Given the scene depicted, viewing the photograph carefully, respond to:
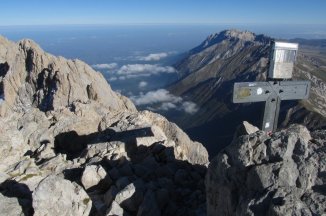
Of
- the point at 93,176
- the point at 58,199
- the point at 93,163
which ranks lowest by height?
the point at 93,163

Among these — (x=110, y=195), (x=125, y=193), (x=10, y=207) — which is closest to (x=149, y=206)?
(x=125, y=193)

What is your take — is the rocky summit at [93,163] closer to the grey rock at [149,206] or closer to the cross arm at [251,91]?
the grey rock at [149,206]

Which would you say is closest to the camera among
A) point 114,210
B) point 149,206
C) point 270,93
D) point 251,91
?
point 251,91

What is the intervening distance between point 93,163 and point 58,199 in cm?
1007

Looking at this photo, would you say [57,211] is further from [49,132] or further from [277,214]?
[49,132]

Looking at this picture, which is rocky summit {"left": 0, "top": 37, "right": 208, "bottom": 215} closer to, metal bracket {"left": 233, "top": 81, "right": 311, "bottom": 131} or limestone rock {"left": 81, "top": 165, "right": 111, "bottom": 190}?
limestone rock {"left": 81, "top": 165, "right": 111, "bottom": 190}

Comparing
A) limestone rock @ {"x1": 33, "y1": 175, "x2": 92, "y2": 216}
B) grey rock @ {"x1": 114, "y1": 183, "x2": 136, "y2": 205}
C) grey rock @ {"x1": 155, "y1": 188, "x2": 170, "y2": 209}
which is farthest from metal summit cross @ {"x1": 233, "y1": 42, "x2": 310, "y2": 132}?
limestone rock @ {"x1": 33, "y1": 175, "x2": 92, "y2": 216}

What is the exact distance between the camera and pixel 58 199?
2025 centimetres

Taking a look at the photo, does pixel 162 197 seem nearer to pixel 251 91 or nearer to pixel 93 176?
pixel 93 176

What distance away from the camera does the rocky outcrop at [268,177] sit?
14.5 meters

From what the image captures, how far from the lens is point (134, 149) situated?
3466cm

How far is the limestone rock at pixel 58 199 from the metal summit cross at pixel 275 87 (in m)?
10.9

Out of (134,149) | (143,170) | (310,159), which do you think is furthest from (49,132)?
(310,159)

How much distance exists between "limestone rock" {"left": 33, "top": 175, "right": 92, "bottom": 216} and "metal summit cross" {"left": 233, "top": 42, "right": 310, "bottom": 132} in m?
10.9
